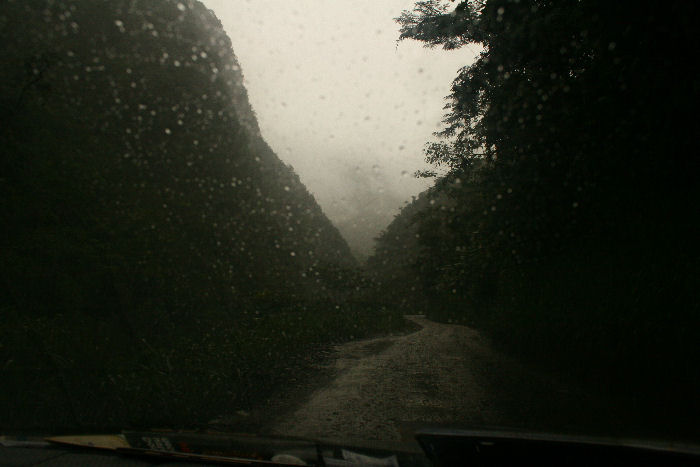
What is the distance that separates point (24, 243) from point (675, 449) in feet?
54.5

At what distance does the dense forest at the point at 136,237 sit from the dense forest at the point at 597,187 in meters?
5.04

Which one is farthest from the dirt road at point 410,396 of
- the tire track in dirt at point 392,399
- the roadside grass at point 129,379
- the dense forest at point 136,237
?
the dense forest at point 136,237

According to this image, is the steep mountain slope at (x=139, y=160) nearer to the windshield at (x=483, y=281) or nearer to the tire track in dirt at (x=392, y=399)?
the windshield at (x=483, y=281)

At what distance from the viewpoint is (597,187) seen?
6.61 m

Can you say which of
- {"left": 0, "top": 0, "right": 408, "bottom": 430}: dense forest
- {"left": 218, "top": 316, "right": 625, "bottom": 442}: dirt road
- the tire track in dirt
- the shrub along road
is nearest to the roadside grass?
{"left": 0, "top": 0, "right": 408, "bottom": 430}: dense forest

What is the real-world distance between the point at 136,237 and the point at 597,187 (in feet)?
58.8

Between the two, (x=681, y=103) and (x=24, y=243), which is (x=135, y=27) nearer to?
(x=24, y=243)

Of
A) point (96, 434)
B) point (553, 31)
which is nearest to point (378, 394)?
point (96, 434)

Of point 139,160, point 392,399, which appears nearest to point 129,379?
point 392,399

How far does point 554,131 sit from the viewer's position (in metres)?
7.01

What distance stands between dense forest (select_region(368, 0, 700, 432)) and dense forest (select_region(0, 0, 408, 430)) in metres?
5.04

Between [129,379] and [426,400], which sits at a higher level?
[129,379]

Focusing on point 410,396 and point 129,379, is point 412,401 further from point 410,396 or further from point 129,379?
point 129,379

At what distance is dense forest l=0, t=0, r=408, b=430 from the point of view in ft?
21.3
